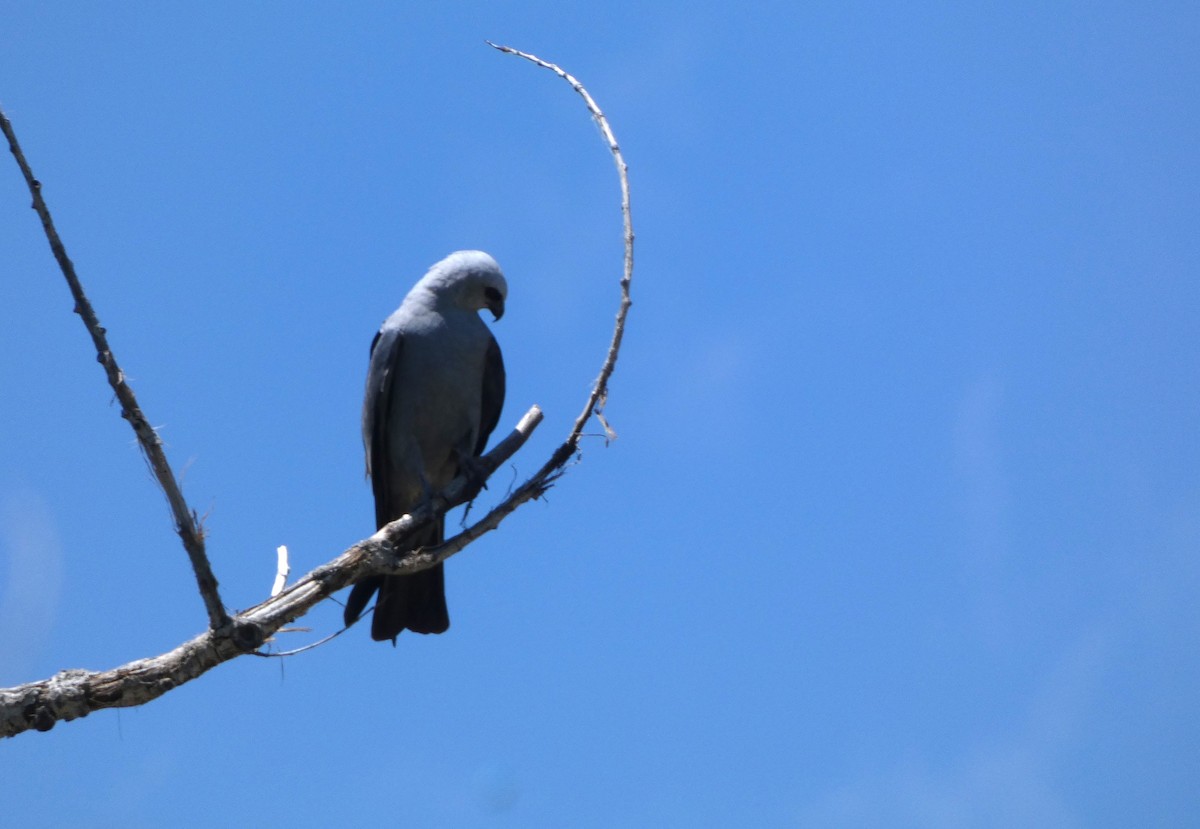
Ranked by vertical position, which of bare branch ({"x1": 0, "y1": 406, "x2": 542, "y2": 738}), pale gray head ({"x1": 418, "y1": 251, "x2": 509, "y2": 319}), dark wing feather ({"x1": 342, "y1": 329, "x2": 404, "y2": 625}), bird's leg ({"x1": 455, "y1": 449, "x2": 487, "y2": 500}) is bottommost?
bare branch ({"x1": 0, "y1": 406, "x2": 542, "y2": 738})

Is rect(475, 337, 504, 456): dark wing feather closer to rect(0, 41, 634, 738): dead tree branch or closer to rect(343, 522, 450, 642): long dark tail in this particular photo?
rect(343, 522, 450, 642): long dark tail

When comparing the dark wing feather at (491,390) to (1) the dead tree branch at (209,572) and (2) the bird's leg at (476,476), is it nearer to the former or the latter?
(2) the bird's leg at (476,476)

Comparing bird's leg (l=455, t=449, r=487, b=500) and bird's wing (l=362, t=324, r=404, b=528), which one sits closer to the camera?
bird's leg (l=455, t=449, r=487, b=500)

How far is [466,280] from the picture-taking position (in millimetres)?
6844

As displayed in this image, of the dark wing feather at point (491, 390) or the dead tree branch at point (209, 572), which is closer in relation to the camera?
the dead tree branch at point (209, 572)

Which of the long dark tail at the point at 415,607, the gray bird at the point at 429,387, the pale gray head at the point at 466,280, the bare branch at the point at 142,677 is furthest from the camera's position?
the pale gray head at the point at 466,280

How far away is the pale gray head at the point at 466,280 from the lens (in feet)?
22.4

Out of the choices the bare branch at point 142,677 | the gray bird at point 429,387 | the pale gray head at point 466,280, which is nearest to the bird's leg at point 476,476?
the gray bird at point 429,387

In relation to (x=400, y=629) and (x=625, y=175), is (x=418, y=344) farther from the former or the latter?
(x=625, y=175)

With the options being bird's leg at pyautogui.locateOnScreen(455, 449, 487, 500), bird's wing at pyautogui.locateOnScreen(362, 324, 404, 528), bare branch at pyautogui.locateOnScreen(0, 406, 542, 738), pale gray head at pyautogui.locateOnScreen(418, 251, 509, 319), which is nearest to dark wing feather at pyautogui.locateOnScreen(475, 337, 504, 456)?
pale gray head at pyautogui.locateOnScreen(418, 251, 509, 319)

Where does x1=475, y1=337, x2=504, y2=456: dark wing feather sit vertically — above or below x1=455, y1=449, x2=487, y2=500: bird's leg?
above

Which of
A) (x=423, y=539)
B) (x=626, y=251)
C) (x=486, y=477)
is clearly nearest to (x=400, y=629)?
(x=423, y=539)

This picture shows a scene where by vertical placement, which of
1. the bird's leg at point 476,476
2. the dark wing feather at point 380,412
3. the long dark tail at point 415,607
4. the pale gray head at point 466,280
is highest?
the pale gray head at point 466,280

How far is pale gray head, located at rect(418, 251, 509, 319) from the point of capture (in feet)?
22.4
